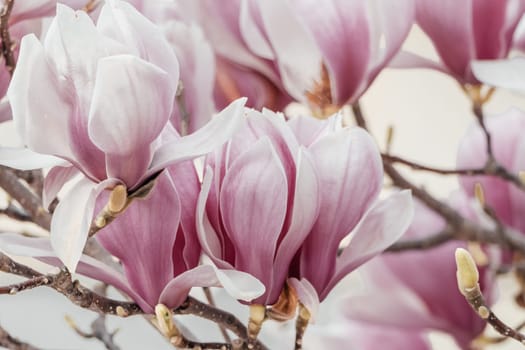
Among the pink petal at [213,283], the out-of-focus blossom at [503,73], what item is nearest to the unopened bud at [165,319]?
the pink petal at [213,283]

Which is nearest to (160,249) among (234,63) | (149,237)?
(149,237)

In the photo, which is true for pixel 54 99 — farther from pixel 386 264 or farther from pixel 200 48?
pixel 386 264

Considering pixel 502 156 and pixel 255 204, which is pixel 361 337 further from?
pixel 255 204

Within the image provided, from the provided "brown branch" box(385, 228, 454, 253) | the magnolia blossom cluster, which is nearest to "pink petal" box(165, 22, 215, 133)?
the magnolia blossom cluster

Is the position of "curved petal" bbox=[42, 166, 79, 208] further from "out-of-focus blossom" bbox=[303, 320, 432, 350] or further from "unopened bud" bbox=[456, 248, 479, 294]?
"out-of-focus blossom" bbox=[303, 320, 432, 350]

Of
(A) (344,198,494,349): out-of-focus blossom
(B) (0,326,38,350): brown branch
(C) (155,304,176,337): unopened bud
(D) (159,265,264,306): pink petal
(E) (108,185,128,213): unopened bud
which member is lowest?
(A) (344,198,494,349): out-of-focus blossom
